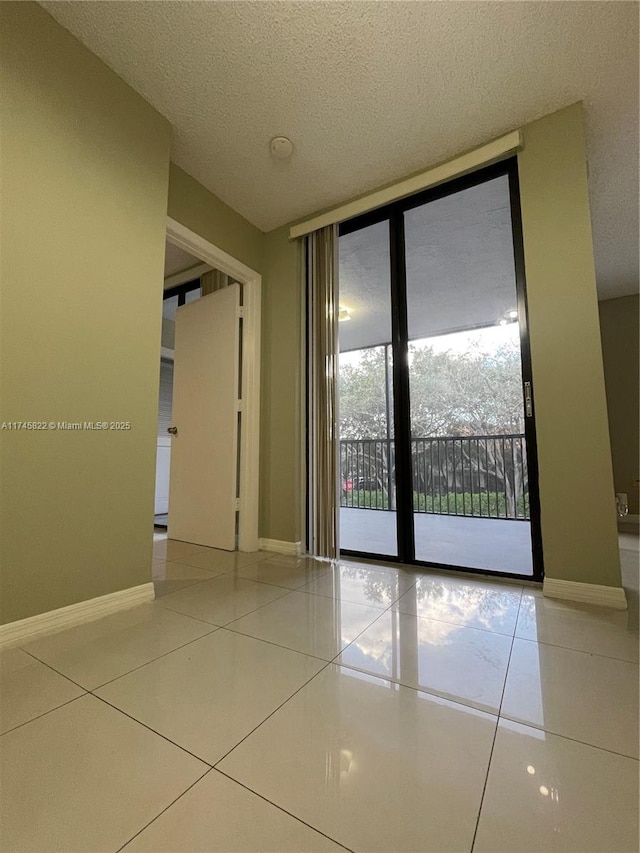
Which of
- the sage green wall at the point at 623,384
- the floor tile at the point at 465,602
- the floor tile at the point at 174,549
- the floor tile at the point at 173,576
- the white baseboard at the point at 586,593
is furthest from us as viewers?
the sage green wall at the point at 623,384

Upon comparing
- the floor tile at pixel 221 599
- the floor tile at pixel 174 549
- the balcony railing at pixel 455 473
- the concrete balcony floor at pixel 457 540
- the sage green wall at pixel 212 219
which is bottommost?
the floor tile at pixel 221 599

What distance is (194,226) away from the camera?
2422 millimetres

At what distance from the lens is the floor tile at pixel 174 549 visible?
8.35 feet

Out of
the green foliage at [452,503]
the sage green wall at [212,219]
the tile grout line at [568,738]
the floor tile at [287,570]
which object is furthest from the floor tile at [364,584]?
the sage green wall at [212,219]

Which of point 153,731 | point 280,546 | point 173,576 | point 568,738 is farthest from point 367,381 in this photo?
point 153,731

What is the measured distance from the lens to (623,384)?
404 centimetres

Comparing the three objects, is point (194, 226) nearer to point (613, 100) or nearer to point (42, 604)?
point (42, 604)

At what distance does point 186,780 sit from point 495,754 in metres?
0.67

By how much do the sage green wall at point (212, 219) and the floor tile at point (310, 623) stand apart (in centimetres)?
234

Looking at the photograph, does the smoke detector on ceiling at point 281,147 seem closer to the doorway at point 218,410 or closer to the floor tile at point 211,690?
the doorway at point 218,410

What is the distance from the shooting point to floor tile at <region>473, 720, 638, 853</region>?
0.63 m

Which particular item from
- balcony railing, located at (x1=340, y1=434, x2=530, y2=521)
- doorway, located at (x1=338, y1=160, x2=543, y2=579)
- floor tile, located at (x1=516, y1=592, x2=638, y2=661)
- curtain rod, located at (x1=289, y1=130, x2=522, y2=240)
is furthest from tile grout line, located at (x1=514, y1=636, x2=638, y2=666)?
curtain rod, located at (x1=289, y1=130, x2=522, y2=240)

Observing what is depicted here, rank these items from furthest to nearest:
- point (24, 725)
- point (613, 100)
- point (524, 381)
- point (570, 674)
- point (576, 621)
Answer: point (524, 381) → point (613, 100) → point (576, 621) → point (570, 674) → point (24, 725)

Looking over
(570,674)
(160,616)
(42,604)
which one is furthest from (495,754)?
(42,604)
